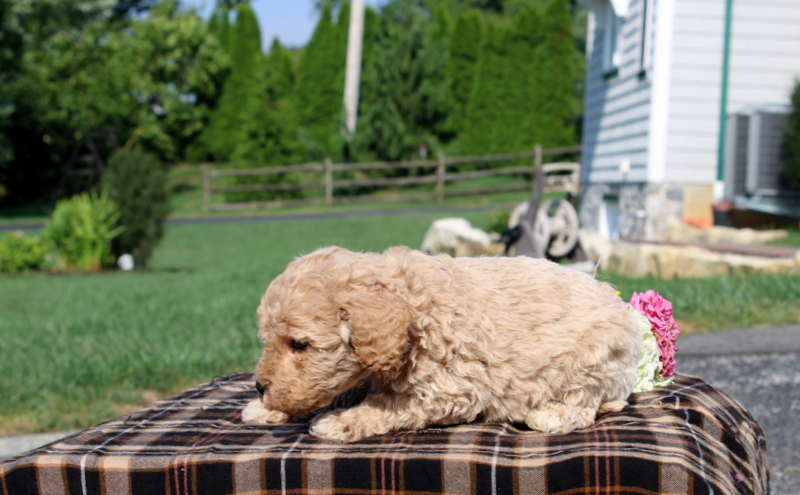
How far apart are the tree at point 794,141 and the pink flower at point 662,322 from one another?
29.3 ft

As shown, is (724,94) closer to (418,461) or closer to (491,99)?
(418,461)

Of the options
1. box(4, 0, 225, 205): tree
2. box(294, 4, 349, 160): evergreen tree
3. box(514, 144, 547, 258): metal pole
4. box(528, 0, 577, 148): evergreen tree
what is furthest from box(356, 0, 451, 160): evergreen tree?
box(514, 144, 547, 258): metal pole

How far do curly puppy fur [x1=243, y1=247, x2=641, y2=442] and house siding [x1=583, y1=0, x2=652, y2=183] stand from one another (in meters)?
10.3

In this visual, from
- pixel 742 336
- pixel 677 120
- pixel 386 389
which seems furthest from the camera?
pixel 677 120

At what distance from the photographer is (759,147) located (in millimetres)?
10648

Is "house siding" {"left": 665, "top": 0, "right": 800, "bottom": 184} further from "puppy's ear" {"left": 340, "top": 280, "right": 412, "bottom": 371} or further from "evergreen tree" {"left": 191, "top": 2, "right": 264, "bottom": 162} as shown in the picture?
"evergreen tree" {"left": 191, "top": 2, "right": 264, "bottom": 162}

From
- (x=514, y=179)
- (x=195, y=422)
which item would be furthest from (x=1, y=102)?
(x=195, y=422)

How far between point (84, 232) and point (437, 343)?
11.2 m

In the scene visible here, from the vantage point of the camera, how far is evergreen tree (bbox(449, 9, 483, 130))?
30.9 metres

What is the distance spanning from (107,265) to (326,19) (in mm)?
22844

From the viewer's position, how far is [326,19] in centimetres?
3225

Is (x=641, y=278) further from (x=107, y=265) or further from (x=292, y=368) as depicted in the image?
(x=107, y=265)

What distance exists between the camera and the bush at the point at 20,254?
1232 centimetres

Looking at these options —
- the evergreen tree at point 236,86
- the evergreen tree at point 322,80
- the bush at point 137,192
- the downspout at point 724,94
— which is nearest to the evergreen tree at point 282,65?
the evergreen tree at point 322,80
